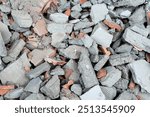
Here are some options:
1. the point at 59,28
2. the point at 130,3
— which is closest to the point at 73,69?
the point at 59,28

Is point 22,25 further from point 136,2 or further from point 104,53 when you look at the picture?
point 136,2

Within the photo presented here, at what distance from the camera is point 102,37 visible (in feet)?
15.0

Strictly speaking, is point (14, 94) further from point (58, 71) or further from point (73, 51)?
point (73, 51)

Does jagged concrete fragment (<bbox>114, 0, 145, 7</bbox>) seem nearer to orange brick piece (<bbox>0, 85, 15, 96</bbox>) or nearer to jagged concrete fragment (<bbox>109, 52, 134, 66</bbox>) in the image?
jagged concrete fragment (<bbox>109, 52, 134, 66</bbox>)

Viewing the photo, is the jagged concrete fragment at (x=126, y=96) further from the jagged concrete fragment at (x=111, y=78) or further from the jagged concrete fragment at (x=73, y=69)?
the jagged concrete fragment at (x=73, y=69)

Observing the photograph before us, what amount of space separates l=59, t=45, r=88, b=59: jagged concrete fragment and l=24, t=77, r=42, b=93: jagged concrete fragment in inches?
17.8

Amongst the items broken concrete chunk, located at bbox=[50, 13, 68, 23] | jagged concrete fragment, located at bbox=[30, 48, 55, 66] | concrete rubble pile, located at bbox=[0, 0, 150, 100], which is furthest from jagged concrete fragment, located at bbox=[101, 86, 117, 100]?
broken concrete chunk, located at bbox=[50, 13, 68, 23]

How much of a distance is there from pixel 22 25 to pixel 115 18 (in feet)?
3.97

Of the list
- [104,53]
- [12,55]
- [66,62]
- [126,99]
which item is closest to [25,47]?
[12,55]

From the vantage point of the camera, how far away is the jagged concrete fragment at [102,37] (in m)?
4.55

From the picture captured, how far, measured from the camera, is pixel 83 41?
454 cm

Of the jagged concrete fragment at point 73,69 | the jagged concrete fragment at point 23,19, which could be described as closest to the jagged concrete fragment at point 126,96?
the jagged concrete fragment at point 73,69

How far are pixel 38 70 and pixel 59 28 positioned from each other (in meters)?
0.63

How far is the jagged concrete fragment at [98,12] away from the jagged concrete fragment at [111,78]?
70 centimetres
